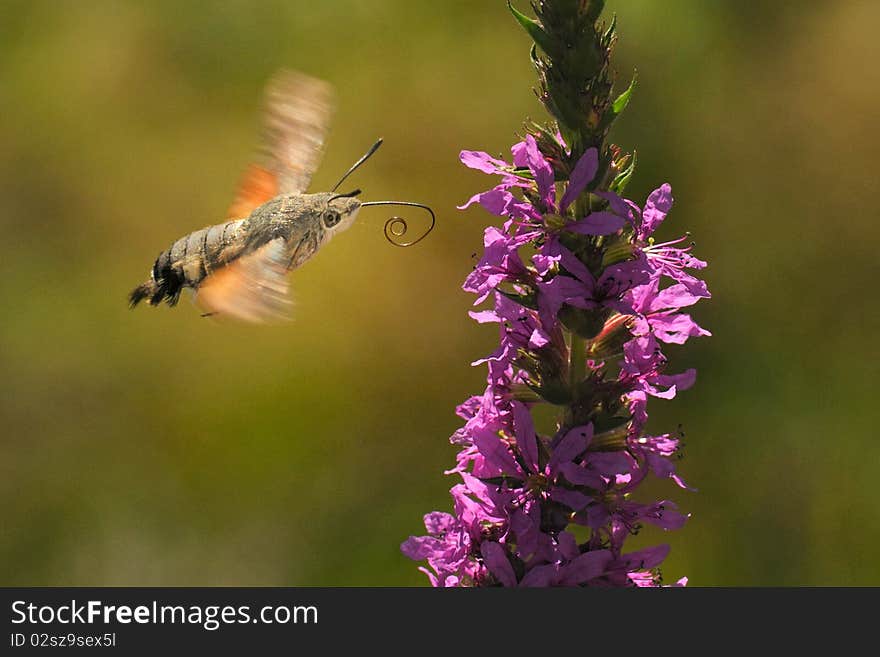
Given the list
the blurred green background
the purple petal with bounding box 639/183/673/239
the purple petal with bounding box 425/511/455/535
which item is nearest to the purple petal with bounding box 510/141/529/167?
the purple petal with bounding box 639/183/673/239

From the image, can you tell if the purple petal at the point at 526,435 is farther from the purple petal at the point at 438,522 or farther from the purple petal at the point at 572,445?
the purple petal at the point at 438,522

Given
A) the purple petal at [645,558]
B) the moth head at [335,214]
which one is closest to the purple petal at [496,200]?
the purple petal at [645,558]

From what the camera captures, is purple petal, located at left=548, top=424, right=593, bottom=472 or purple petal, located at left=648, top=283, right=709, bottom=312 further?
purple petal, located at left=648, top=283, right=709, bottom=312

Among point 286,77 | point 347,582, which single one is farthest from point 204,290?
point 347,582

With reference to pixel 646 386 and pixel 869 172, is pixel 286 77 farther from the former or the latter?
pixel 869 172

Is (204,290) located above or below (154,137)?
below

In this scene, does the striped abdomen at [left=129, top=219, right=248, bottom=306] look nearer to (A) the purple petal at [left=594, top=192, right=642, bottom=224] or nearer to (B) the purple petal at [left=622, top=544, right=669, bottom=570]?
(A) the purple petal at [left=594, top=192, right=642, bottom=224]

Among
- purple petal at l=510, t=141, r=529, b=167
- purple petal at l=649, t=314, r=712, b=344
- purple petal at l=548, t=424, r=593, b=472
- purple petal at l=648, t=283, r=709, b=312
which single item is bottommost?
purple petal at l=548, t=424, r=593, b=472
